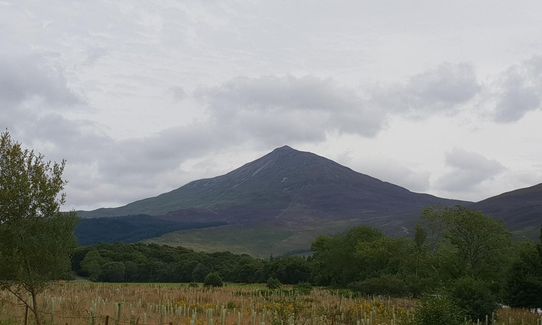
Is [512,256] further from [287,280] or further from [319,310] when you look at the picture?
[287,280]

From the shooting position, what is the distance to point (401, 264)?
71.9m

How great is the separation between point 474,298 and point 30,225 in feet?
83.7

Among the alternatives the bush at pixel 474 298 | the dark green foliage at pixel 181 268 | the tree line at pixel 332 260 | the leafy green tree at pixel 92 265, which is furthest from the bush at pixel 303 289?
the leafy green tree at pixel 92 265

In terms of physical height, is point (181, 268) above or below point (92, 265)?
below

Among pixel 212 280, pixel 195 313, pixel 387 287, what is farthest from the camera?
pixel 212 280

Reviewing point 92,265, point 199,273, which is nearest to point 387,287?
point 199,273

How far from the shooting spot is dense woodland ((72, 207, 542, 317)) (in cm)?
5434

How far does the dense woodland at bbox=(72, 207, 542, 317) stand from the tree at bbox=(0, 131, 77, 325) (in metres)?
23.2

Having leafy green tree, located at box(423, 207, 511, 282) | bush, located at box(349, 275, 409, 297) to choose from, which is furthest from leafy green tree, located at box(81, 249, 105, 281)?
leafy green tree, located at box(423, 207, 511, 282)

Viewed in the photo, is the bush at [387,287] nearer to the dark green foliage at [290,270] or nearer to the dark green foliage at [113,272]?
the dark green foliage at [290,270]

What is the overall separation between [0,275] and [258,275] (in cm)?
7313

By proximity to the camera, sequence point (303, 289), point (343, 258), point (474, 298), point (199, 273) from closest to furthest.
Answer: point (474, 298), point (303, 289), point (343, 258), point (199, 273)

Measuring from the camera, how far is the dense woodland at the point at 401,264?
54344 mm

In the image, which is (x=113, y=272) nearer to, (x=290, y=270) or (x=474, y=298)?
(x=290, y=270)
